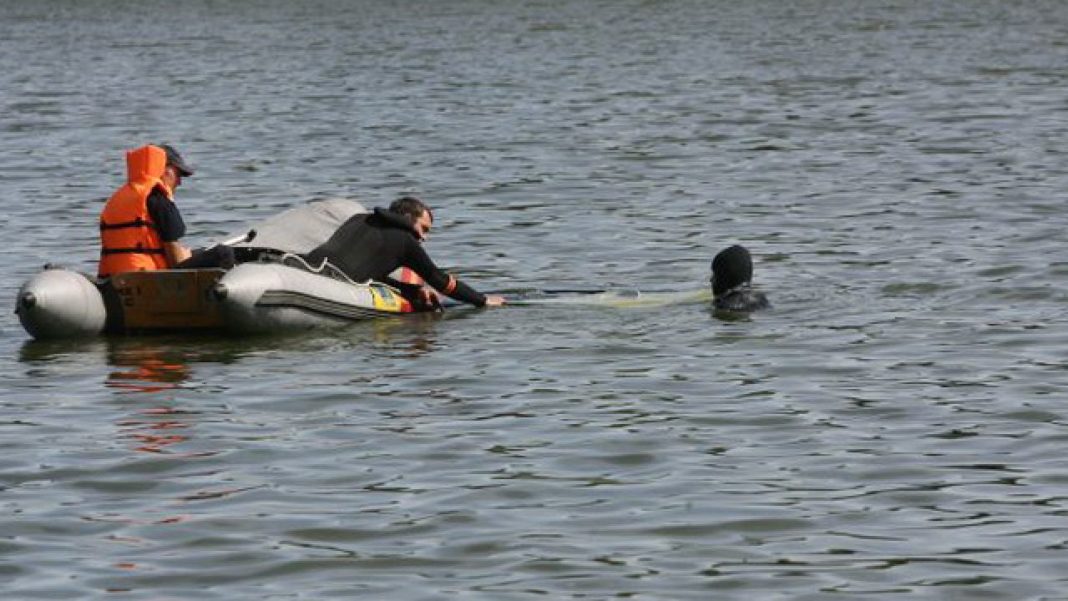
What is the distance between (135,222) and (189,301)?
0.68 meters

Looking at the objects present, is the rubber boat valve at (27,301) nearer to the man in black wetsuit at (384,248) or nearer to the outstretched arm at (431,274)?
the man in black wetsuit at (384,248)

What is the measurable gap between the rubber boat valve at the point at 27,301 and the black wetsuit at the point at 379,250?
81.8 inches

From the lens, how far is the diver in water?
56.0 feet

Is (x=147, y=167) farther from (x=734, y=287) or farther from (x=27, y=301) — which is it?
(x=734, y=287)

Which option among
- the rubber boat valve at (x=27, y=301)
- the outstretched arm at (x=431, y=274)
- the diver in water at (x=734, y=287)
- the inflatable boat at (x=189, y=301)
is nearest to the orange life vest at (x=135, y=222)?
the inflatable boat at (x=189, y=301)

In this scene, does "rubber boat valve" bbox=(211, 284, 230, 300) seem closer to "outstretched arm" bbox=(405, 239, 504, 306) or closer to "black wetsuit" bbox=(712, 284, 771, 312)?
"outstretched arm" bbox=(405, 239, 504, 306)

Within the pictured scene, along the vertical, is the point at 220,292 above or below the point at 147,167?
below

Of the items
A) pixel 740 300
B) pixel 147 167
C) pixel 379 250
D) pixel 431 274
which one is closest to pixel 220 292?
pixel 147 167

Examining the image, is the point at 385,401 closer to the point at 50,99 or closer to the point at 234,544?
the point at 234,544

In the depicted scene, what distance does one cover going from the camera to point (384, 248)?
17109mm

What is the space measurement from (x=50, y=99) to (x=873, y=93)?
44.6 feet

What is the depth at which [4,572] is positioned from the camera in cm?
999

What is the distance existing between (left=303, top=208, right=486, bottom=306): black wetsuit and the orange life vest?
1237mm

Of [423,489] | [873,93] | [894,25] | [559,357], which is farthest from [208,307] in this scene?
[894,25]
